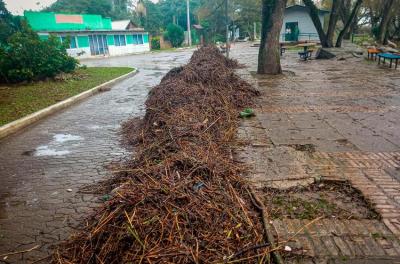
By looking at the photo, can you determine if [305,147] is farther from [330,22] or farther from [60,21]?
[60,21]

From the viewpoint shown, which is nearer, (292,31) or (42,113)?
(42,113)

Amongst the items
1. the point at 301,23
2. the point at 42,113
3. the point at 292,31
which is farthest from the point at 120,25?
the point at 42,113

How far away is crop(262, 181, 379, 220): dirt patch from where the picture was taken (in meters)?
3.44

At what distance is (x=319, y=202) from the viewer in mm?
3695

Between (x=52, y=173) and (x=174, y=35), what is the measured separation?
4855cm

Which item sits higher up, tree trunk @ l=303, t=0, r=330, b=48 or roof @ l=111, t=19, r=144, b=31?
roof @ l=111, t=19, r=144, b=31

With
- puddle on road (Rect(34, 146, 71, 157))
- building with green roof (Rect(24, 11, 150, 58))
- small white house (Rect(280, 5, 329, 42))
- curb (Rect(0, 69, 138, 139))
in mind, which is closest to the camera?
puddle on road (Rect(34, 146, 71, 157))

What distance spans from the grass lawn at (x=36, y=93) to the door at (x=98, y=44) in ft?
81.5

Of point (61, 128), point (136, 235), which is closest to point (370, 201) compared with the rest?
point (136, 235)

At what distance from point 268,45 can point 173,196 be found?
11.7m

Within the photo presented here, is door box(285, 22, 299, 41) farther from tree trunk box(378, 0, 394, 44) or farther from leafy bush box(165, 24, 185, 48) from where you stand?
leafy bush box(165, 24, 185, 48)

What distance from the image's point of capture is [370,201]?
3.65 meters

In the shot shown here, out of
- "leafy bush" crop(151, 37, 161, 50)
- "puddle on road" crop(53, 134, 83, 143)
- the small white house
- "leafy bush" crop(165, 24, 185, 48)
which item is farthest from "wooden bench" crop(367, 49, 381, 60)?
"leafy bush" crop(151, 37, 161, 50)

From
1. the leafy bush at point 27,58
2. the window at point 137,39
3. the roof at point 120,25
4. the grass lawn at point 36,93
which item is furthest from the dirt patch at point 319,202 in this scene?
the roof at point 120,25
